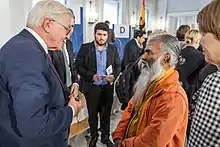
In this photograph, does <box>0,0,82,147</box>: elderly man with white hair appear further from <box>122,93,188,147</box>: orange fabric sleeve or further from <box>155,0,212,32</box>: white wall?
<box>155,0,212,32</box>: white wall

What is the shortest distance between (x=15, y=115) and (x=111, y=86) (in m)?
2.09

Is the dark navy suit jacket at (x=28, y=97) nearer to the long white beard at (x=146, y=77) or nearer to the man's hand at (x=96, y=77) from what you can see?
the long white beard at (x=146, y=77)

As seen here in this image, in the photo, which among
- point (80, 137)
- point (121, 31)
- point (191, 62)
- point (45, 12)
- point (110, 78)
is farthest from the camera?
point (121, 31)

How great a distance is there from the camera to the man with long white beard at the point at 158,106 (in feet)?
4.48

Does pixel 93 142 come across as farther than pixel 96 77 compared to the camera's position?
Yes

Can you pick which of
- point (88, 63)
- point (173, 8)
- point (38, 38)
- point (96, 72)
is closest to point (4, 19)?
point (88, 63)

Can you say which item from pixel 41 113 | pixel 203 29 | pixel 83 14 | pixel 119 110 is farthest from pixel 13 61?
pixel 83 14

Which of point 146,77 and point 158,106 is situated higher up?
point 146,77

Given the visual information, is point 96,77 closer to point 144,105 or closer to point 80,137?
point 80,137

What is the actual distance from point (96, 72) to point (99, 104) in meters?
0.39

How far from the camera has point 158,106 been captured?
141cm

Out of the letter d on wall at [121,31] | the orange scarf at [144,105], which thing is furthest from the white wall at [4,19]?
the letter d on wall at [121,31]

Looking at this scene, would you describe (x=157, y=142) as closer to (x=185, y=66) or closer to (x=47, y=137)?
(x=47, y=137)

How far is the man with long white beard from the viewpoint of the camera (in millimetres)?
1366
